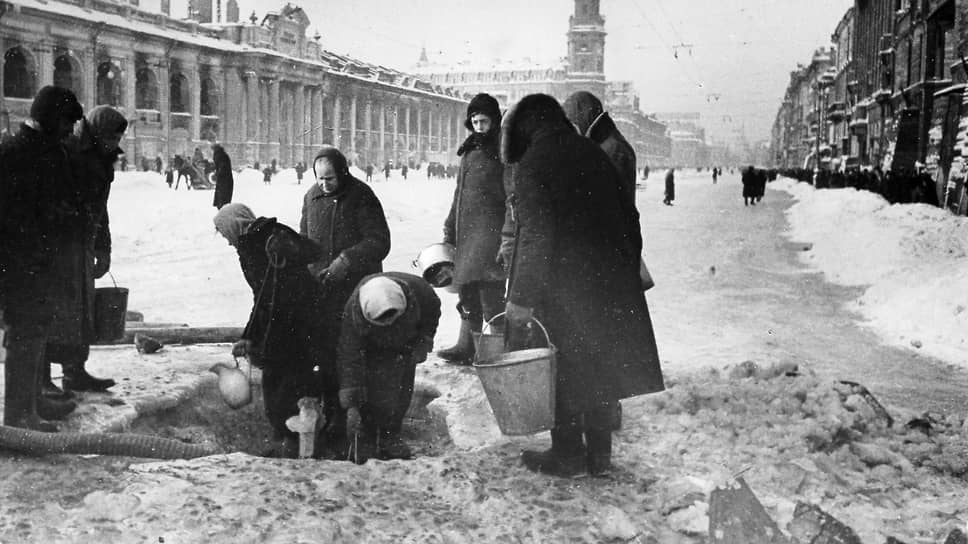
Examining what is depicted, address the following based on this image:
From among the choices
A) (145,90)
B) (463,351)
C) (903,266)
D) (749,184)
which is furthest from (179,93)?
(463,351)

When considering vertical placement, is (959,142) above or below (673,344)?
above

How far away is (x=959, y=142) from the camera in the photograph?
1948 cm

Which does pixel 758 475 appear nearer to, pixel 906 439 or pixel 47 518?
pixel 906 439

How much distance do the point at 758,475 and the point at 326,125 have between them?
1360 inches

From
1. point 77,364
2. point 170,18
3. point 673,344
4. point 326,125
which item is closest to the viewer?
point 77,364

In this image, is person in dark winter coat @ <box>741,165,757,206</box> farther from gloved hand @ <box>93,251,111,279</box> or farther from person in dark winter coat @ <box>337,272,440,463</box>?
gloved hand @ <box>93,251,111,279</box>

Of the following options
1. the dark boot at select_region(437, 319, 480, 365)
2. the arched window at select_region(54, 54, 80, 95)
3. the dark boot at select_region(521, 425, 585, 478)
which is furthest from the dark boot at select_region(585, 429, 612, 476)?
the arched window at select_region(54, 54, 80, 95)

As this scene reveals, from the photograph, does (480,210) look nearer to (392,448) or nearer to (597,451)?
(392,448)

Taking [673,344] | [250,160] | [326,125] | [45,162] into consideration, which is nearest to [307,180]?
[250,160]

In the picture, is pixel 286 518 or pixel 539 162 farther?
pixel 539 162

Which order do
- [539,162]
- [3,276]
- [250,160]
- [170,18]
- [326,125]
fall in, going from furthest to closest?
[326,125] → [170,18] → [250,160] → [3,276] → [539,162]

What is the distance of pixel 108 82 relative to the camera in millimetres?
32938

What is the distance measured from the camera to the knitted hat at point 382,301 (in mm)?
4105

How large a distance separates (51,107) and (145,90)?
3378 centimetres
